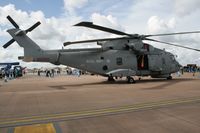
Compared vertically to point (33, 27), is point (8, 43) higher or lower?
lower

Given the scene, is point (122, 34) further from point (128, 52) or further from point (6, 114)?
point (6, 114)

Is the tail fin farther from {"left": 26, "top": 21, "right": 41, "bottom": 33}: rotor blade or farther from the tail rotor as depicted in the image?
{"left": 26, "top": 21, "right": 41, "bottom": 33}: rotor blade

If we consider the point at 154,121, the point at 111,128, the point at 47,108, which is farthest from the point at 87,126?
the point at 47,108

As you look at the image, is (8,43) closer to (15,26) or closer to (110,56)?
(15,26)

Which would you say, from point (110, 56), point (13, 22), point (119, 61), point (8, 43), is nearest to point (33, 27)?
point (13, 22)

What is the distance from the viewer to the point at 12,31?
19.7 m

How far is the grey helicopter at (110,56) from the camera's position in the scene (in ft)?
65.3

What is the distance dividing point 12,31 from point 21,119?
1406 centimetres

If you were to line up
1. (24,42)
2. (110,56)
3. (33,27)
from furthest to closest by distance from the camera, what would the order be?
1. (110,56)
2. (33,27)
3. (24,42)

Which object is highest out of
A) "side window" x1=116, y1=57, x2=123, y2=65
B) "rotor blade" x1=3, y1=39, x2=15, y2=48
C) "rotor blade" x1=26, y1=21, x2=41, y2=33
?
"rotor blade" x1=26, y1=21, x2=41, y2=33

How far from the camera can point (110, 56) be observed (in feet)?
71.8

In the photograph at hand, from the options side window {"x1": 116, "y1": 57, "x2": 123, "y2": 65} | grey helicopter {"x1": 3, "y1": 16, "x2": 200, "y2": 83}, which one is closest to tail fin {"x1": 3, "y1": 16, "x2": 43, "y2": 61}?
grey helicopter {"x1": 3, "y1": 16, "x2": 200, "y2": 83}

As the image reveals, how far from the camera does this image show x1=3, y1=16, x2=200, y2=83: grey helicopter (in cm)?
1991

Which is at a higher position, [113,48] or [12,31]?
[12,31]
